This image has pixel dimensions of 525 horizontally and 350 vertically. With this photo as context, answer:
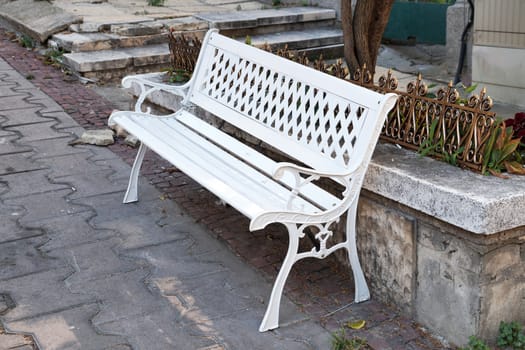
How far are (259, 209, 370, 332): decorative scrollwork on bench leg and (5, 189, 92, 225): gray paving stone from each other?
6.20 ft

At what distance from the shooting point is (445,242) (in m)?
3.41

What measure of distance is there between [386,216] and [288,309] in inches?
25.9

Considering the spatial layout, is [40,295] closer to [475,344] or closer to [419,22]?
[475,344]

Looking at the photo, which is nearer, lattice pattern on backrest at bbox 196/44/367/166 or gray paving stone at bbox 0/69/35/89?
lattice pattern on backrest at bbox 196/44/367/166

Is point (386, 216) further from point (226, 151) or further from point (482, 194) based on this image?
point (226, 151)

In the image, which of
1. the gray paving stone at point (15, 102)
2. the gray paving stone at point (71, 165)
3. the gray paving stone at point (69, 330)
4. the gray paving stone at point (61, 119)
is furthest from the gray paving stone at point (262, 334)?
the gray paving stone at point (15, 102)

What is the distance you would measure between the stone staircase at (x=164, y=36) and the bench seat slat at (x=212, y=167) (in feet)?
11.5

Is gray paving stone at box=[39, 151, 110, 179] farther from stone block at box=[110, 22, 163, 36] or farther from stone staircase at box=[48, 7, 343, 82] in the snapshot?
stone block at box=[110, 22, 163, 36]

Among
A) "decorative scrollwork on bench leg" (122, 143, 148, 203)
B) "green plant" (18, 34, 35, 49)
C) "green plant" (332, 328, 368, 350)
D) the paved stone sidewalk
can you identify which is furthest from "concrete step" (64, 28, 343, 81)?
"green plant" (332, 328, 368, 350)

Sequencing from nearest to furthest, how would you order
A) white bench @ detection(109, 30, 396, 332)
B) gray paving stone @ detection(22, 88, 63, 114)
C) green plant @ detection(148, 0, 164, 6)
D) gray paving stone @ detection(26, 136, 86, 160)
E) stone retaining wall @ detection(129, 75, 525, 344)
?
stone retaining wall @ detection(129, 75, 525, 344), white bench @ detection(109, 30, 396, 332), gray paving stone @ detection(26, 136, 86, 160), gray paving stone @ detection(22, 88, 63, 114), green plant @ detection(148, 0, 164, 6)

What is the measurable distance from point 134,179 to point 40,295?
4.42ft

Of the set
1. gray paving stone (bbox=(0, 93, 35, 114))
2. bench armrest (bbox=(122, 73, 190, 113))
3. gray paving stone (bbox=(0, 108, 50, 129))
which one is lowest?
gray paving stone (bbox=(0, 108, 50, 129))

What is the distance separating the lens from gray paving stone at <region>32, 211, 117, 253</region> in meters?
4.59

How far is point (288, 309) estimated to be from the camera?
384 cm
